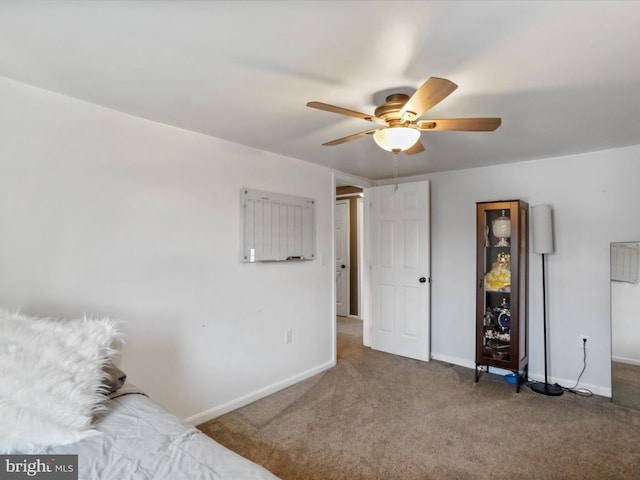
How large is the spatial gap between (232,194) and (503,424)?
105 inches

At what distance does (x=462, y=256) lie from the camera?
3.81 m

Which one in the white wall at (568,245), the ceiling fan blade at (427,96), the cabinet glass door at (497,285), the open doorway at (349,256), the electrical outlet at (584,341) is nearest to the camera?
the ceiling fan blade at (427,96)

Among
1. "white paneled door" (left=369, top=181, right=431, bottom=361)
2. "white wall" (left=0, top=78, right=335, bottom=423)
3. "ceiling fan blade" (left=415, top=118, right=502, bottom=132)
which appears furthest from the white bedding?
"white paneled door" (left=369, top=181, right=431, bottom=361)

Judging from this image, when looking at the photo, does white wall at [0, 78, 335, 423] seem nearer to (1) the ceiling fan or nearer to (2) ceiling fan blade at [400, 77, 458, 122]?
(1) the ceiling fan

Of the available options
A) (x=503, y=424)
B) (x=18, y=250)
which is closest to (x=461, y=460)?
(x=503, y=424)

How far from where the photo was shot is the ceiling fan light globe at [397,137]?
175 centimetres

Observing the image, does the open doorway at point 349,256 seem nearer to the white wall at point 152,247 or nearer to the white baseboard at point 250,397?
the white baseboard at point 250,397

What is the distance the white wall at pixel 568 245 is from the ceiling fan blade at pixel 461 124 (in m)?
1.94

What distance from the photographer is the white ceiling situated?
1.24 m

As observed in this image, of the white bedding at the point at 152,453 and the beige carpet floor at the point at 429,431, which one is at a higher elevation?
the white bedding at the point at 152,453

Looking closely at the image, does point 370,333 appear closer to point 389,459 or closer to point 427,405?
point 427,405

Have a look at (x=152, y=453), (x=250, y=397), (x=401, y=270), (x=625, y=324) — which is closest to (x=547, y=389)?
(x=625, y=324)

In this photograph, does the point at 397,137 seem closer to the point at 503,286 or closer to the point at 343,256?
the point at 503,286

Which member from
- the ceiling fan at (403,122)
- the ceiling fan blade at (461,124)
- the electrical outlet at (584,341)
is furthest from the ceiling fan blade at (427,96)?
the electrical outlet at (584,341)
